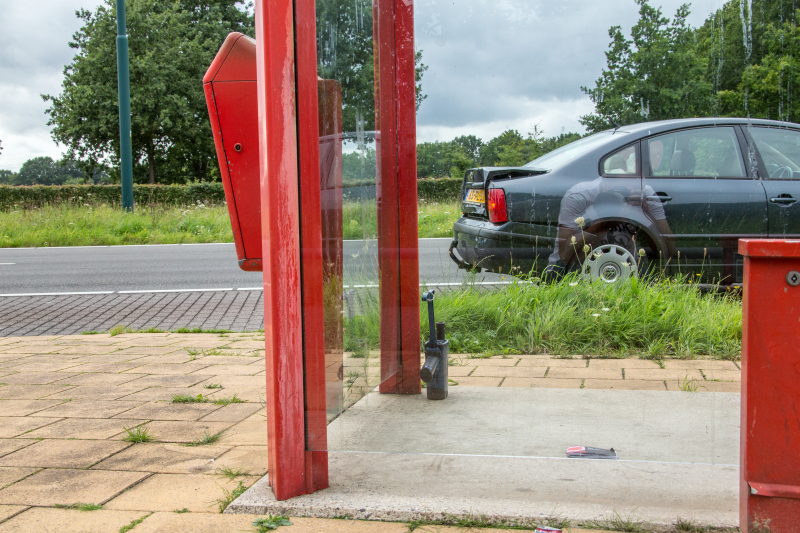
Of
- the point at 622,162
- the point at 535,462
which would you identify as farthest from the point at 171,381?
the point at 622,162

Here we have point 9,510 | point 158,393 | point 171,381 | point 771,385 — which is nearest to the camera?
point 771,385

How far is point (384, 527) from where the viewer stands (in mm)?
1850

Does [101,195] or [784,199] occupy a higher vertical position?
[101,195]

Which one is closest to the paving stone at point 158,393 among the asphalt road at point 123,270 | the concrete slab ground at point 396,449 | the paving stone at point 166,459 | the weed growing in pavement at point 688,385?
the concrete slab ground at point 396,449

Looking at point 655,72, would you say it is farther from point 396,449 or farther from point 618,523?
point 396,449

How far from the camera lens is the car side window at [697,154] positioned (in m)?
1.86

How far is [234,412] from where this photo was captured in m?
3.07

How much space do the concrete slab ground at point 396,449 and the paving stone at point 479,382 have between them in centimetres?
2

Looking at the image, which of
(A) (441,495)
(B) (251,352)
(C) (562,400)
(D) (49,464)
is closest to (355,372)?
(A) (441,495)

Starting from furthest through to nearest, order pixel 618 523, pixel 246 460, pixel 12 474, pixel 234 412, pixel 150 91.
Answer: pixel 150 91 < pixel 234 412 < pixel 246 460 < pixel 12 474 < pixel 618 523

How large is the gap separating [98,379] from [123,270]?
20.5 ft

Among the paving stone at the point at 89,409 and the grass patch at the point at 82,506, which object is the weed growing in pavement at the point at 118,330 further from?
the grass patch at the point at 82,506

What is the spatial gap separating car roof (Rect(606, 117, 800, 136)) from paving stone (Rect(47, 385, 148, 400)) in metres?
2.80

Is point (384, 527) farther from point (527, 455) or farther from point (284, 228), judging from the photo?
point (284, 228)
